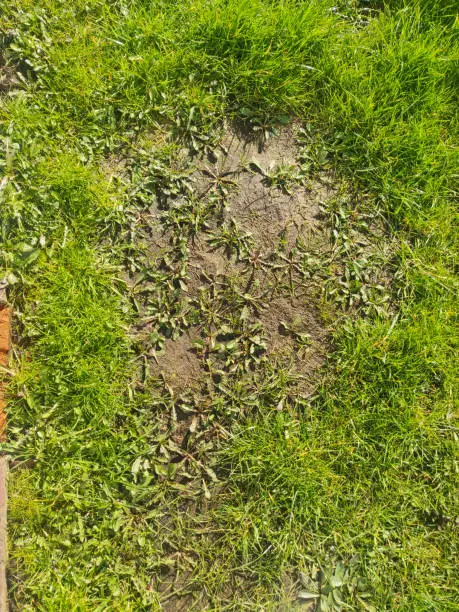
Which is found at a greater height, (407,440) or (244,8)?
(244,8)

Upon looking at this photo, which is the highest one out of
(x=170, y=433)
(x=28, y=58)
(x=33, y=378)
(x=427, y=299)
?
(x=28, y=58)

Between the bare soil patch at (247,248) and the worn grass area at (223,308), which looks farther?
the bare soil patch at (247,248)

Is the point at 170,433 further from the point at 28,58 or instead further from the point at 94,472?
the point at 28,58

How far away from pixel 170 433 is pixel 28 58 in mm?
2172

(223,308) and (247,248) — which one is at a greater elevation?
(247,248)

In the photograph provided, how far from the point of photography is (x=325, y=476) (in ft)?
8.30

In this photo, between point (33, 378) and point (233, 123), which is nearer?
point (33, 378)

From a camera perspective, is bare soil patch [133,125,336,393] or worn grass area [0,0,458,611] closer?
worn grass area [0,0,458,611]

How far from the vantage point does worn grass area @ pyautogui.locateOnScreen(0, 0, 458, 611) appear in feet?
8.03

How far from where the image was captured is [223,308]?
2.59 metres

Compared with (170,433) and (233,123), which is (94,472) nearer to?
(170,433)

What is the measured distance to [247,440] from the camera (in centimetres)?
250

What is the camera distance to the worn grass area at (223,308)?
2447 mm

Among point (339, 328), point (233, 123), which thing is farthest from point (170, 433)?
point (233, 123)
